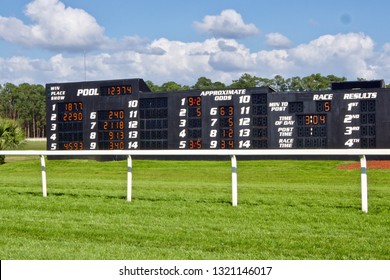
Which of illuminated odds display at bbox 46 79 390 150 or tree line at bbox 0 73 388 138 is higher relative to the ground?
tree line at bbox 0 73 388 138

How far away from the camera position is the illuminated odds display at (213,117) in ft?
67.8

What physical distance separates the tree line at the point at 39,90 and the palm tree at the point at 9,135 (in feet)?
237

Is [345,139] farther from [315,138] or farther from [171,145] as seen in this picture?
[171,145]

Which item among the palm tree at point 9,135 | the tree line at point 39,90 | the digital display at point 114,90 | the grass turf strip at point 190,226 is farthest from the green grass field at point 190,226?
the tree line at point 39,90

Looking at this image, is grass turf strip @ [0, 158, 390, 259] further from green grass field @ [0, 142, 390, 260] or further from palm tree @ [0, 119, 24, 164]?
palm tree @ [0, 119, 24, 164]

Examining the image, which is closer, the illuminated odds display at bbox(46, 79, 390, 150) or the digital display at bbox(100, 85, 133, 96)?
the illuminated odds display at bbox(46, 79, 390, 150)

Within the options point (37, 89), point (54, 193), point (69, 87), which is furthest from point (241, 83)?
point (54, 193)

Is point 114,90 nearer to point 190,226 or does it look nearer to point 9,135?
point 9,135

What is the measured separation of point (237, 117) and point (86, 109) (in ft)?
20.7

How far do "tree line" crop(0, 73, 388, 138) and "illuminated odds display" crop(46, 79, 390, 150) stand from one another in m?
77.4

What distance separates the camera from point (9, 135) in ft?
96.2

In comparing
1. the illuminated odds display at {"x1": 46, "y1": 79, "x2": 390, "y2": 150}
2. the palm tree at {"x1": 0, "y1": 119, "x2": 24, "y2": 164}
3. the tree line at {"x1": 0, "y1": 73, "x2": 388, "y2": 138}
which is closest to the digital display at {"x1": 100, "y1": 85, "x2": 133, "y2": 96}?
the illuminated odds display at {"x1": 46, "y1": 79, "x2": 390, "y2": 150}

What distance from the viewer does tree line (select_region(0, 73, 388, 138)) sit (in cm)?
10169

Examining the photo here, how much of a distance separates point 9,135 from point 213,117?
12.4 metres
